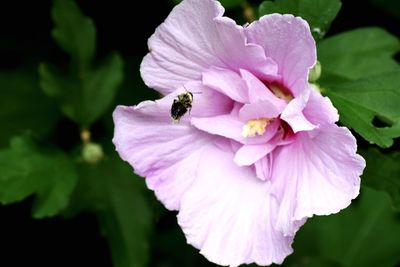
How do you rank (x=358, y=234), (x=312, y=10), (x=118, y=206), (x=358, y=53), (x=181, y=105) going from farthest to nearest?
(x=358, y=234) < (x=118, y=206) < (x=358, y=53) < (x=312, y=10) < (x=181, y=105)

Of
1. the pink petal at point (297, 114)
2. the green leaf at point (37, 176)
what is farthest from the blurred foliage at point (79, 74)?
the pink petal at point (297, 114)

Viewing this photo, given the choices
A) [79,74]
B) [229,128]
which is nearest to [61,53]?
[79,74]

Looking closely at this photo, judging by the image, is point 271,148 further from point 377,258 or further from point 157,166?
point 377,258

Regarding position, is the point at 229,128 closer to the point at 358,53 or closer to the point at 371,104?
the point at 371,104

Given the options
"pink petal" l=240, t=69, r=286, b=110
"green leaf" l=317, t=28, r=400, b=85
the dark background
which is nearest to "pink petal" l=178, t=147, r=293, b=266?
"pink petal" l=240, t=69, r=286, b=110

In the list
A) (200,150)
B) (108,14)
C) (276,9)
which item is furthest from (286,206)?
(108,14)

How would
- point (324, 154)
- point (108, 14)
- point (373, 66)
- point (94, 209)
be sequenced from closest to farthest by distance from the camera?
point (324, 154) < point (373, 66) < point (94, 209) < point (108, 14)
